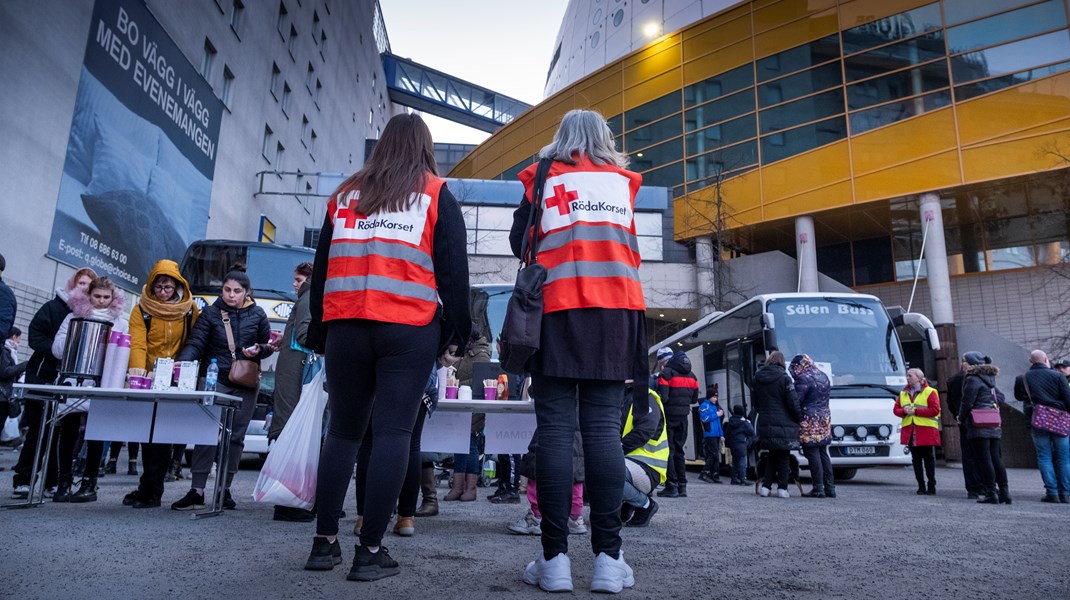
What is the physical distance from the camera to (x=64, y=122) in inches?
518

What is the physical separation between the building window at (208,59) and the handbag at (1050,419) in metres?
20.7

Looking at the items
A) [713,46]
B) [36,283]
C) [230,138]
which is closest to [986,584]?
[36,283]

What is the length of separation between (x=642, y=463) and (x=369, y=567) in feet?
8.92

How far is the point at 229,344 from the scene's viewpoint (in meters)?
5.56

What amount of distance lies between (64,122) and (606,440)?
1428 cm

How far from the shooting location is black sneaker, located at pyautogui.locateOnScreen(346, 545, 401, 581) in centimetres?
285

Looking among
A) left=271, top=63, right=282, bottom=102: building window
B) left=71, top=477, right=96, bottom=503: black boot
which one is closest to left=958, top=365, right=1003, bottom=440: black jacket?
left=71, top=477, right=96, bottom=503: black boot

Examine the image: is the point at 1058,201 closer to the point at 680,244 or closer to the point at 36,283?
the point at 680,244

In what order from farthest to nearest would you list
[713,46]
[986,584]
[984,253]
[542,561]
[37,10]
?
[713,46]
[984,253]
[37,10]
[986,584]
[542,561]

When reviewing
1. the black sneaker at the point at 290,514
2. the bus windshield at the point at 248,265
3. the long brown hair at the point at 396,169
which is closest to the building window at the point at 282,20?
the bus windshield at the point at 248,265

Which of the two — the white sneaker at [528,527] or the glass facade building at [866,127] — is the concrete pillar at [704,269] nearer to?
the glass facade building at [866,127]

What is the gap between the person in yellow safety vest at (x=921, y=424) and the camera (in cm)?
953

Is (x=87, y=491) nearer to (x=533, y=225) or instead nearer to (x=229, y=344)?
(x=229, y=344)

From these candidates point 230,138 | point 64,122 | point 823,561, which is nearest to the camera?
point 823,561
